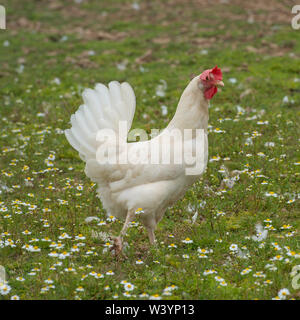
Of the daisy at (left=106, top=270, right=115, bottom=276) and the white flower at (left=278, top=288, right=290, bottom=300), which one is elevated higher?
the daisy at (left=106, top=270, right=115, bottom=276)

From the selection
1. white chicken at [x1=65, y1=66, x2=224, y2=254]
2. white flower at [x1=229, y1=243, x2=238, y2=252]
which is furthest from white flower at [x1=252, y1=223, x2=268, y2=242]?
white chicken at [x1=65, y1=66, x2=224, y2=254]

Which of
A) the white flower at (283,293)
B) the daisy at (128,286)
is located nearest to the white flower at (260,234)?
the white flower at (283,293)

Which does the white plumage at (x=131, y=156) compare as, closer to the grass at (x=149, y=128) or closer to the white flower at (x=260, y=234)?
the grass at (x=149, y=128)

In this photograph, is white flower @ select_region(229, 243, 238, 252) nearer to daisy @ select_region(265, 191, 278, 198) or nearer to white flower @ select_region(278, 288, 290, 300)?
white flower @ select_region(278, 288, 290, 300)

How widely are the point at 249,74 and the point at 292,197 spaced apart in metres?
4.74

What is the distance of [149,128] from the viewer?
870cm

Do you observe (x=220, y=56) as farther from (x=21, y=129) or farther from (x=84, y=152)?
(x=84, y=152)

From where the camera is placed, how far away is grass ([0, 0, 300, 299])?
16.3 ft

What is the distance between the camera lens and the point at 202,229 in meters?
5.97

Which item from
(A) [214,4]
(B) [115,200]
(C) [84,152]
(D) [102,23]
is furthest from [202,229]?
(A) [214,4]

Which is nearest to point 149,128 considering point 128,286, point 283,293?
point 128,286

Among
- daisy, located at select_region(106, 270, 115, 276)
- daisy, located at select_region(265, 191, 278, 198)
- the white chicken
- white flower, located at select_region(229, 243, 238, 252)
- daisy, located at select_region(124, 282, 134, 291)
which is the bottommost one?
daisy, located at select_region(124, 282, 134, 291)

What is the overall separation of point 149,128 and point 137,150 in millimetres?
3213

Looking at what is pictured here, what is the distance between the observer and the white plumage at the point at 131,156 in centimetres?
529
